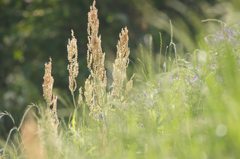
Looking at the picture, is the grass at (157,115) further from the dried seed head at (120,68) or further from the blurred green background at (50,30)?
the blurred green background at (50,30)

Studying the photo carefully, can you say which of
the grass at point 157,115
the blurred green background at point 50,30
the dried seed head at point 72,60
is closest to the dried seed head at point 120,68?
the grass at point 157,115

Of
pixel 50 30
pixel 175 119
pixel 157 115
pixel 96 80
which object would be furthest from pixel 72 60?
pixel 50 30

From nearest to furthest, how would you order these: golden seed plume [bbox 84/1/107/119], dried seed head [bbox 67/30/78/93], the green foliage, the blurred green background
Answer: the green foliage < golden seed plume [bbox 84/1/107/119] < dried seed head [bbox 67/30/78/93] < the blurred green background

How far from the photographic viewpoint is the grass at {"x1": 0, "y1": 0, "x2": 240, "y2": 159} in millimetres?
3250

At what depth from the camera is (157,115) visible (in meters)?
4.05

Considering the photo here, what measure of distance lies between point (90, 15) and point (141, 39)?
8060 millimetres

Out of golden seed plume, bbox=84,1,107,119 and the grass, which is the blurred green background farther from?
golden seed plume, bbox=84,1,107,119

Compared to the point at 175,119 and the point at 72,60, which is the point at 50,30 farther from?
the point at 175,119

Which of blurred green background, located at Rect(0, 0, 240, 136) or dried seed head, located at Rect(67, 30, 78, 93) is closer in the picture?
dried seed head, located at Rect(67, 30, 78, 93)

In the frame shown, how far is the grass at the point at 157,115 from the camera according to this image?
325 centimetres

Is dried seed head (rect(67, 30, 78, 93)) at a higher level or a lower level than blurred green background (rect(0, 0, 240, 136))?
lower

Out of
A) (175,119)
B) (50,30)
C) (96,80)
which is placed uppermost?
(50,30)

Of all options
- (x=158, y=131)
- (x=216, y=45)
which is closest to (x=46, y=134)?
(x=158, y=131)

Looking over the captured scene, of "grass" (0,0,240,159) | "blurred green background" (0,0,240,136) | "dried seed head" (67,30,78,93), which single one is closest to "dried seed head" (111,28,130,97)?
"grass" (0,0,240,159)
